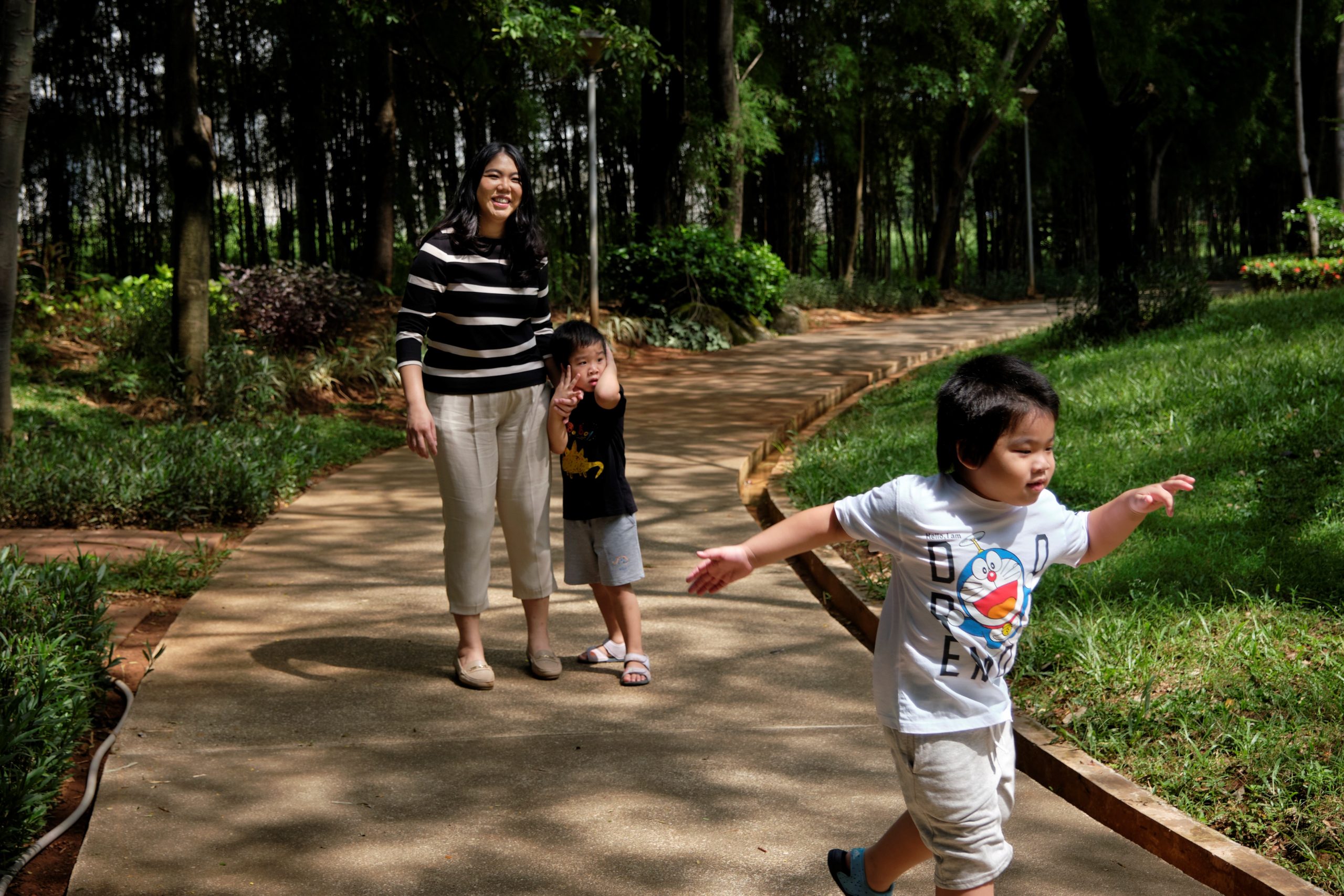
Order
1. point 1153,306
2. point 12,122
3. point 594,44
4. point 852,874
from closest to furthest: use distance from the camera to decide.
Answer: point 852,874 → point 12,122 → point 1153,306 → point 594,44

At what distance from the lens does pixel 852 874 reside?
2.50 m

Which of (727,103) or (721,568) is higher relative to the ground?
(727,103)

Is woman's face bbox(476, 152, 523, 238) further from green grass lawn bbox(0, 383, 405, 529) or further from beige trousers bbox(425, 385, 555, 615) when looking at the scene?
green grass lawn bbox(0, 383, 405, 529)

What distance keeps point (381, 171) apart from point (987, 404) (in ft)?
41.3

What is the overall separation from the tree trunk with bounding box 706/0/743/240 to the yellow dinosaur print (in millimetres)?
12903

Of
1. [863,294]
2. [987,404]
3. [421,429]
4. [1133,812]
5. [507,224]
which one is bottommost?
[1133,812]

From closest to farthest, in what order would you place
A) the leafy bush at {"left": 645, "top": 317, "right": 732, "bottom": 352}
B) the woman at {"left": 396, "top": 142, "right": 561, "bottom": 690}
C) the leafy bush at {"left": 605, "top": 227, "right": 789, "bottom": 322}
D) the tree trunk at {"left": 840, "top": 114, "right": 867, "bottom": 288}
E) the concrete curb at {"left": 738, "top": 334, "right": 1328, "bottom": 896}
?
the concrete curb at {"left": 738, "top": 334, "right": 1328, "bottom": 896} < the woman at {"left": 396, "top": 142, "right": 561, "bottom": 690} < the leafy bush at {"left": 645, "top": 317, "right": 732, "bottom": 352} < the leafy bush at {"left": 605, "top": 227, "right": 789, "bottom": 322} < the tree trunk at {"left": 840, "top": 114, "right": 867, "bottom": 288}

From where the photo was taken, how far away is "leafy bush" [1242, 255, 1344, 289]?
13641 millimetres

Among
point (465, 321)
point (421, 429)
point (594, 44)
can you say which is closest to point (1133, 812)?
point (421, 429)

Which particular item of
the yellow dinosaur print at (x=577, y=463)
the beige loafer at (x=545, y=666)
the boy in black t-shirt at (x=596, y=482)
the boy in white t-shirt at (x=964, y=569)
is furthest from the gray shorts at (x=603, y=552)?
the boy in white t-shirt at (x=964, y=569)

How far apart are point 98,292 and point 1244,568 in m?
11.0

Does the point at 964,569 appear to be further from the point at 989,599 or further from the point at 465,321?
the point at 465,321

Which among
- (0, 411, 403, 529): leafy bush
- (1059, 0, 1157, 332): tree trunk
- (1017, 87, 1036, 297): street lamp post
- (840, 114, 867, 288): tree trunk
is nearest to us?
(0, 411, 403, 529): leafy bush

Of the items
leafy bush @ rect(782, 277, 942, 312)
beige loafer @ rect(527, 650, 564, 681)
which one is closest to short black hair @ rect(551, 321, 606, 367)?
beige loafer @ rect(527, 650, 564, 681)
